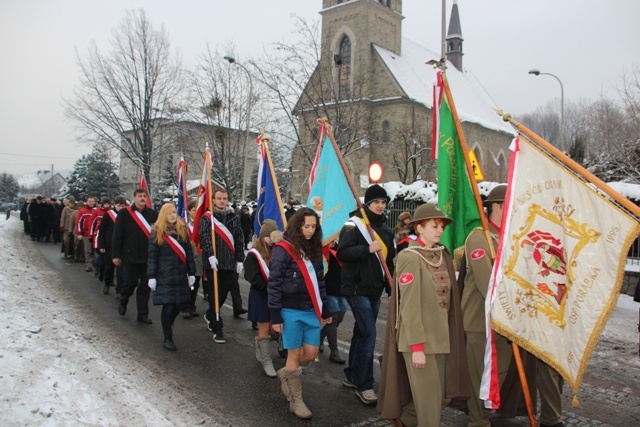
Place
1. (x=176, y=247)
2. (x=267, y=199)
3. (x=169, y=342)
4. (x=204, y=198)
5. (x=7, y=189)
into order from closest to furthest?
1. (x=169, y=342)
2. (x=176, y=247)
3. (x=267, y=199)
4. (x=204, y=198)
5. (x=7, y=189)

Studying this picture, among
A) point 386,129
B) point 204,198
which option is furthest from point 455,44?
point 204,198

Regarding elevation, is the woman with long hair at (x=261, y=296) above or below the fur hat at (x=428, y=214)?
below

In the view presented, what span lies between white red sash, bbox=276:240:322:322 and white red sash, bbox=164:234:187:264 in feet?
8.87

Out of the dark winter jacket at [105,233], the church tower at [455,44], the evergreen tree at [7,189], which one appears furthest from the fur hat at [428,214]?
the evergreen tree at [7,189]

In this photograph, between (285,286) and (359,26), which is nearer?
(285,286)

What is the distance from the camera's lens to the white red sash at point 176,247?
715 centimetres

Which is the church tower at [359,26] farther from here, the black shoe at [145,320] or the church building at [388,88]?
the black shoe at [145,320]

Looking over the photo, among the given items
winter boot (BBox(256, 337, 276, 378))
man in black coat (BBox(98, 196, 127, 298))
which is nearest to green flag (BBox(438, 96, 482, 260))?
winter boot (BBox(256, 337, 276, 378))

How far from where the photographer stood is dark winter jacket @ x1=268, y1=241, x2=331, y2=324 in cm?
480

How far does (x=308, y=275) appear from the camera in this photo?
4918 millimetres

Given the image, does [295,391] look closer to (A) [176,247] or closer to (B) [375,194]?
(B) [375,194]

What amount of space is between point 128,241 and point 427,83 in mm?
39786

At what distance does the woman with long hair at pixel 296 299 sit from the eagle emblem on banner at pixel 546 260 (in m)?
1.82

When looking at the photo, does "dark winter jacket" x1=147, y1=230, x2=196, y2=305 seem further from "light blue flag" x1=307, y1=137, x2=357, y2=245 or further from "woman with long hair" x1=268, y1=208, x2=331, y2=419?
"woman with long hair" x1=268, y1=208, x2=331, y2=419
